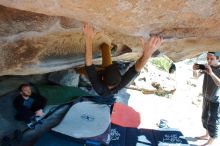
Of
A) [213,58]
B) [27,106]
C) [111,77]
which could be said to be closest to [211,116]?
[213,58]

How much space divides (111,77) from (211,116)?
7.67ft

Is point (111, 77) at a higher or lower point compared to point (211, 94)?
higher

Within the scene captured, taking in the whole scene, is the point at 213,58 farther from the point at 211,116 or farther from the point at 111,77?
the point at 111,77

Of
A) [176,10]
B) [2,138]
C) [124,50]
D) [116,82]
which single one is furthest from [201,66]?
[2,138]

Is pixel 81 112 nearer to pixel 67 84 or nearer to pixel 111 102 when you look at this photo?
pixel 111 102

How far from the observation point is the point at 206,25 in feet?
Answer: 10.7

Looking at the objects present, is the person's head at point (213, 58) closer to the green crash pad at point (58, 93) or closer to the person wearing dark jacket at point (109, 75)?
the person wearing dark jacket at point (109, 75)

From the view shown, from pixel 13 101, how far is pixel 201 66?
8.67 feet

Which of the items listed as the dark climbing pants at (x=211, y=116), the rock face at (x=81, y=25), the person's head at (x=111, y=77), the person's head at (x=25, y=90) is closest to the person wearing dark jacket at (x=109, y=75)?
the person's head at (x=111, y=77)

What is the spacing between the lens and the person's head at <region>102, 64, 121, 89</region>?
394 cm

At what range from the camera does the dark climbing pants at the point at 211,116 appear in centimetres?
553

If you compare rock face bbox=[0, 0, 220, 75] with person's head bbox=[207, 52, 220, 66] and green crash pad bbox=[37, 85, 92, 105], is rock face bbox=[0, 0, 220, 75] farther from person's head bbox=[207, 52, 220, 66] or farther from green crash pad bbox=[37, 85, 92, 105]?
green crash pad bbox=[37, 85, 92, 105]

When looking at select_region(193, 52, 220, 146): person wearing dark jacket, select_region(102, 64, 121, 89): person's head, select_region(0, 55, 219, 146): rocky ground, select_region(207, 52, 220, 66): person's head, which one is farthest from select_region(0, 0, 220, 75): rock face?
select_region(0, 55, 219, 146): rocky ground

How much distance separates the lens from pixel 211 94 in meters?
5.48
